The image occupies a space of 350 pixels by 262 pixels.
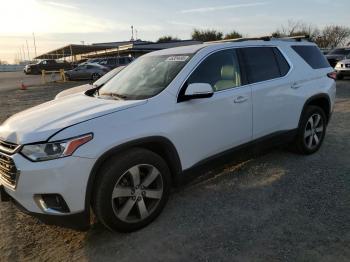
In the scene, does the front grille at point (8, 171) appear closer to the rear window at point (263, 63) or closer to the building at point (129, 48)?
the rear window at point (263, 63)

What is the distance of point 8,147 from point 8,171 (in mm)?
220

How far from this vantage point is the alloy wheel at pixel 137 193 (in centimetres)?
338

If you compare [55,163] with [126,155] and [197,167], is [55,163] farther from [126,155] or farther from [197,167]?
[197,167]

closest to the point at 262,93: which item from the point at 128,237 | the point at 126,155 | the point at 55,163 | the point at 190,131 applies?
the point at 190,131

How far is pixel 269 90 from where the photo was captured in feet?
15.1

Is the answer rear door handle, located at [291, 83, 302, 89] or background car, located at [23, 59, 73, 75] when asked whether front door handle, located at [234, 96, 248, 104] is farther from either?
background car, located at [23, 59, 73, 75]

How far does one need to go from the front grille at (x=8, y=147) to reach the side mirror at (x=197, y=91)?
5.45ft

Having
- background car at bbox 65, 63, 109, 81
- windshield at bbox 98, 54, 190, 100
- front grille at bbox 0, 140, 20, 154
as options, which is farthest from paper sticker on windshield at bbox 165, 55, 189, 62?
background car at bbox 65, 63, 109, 81

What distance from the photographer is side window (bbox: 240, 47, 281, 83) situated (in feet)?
14.8

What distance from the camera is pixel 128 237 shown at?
346 centimetres

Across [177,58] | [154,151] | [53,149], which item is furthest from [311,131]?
[53,149]

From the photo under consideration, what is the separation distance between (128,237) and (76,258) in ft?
1.68

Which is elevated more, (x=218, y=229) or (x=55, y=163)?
(x=55, y=163)

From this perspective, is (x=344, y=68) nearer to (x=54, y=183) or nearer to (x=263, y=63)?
(x=263, y=63)
